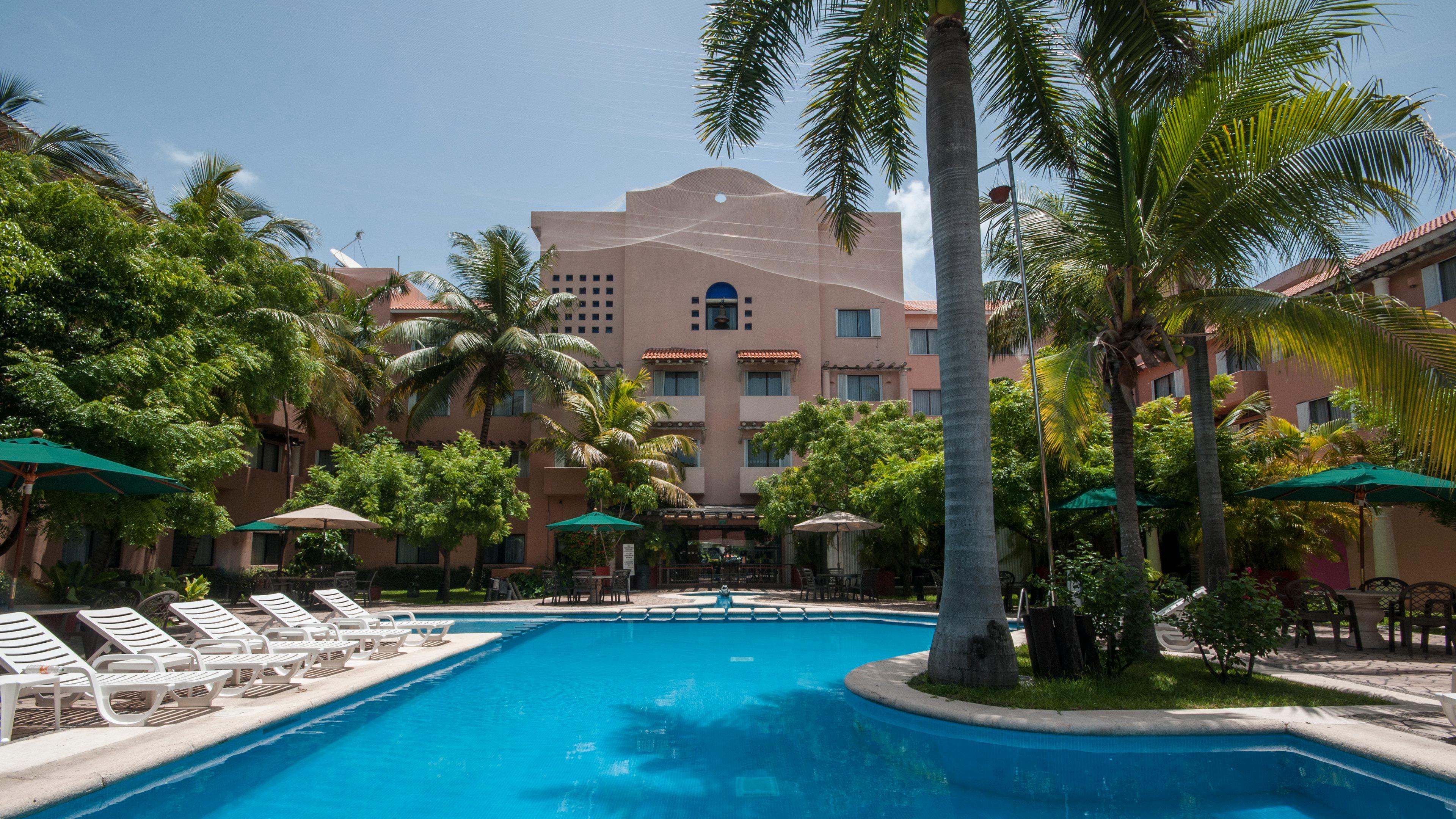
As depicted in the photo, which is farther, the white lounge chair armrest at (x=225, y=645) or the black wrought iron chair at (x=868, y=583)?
the black wrought iron chair at (x=868, y=583)

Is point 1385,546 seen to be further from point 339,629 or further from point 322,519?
point 322,519

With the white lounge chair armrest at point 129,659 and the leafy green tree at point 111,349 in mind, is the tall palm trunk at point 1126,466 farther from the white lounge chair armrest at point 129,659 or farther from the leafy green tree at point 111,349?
the leafy green tree at point 111,349

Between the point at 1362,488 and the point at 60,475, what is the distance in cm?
1709

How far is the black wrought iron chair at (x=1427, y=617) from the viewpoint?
1020 centimetres

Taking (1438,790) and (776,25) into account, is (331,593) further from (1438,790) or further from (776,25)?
(1438,790)

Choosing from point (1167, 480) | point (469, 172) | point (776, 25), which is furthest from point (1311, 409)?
point (469, 172)

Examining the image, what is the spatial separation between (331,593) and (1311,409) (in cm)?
2344

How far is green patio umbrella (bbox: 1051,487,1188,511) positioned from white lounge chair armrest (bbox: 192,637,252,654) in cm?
1366

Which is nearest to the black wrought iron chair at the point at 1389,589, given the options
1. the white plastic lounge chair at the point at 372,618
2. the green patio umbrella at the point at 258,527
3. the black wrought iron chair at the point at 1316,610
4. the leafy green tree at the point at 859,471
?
the black wrought iron chair at the point at 1316,610

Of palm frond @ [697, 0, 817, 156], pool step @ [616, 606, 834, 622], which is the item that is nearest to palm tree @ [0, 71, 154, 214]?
pool step @ [616, 606, 834, 622]

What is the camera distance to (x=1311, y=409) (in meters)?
21.4

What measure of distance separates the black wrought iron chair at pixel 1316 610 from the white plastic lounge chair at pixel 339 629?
39.5 ft

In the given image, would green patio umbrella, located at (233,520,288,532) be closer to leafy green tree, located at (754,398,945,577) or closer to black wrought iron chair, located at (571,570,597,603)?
black wrought iron chair, located at (571,570,597,603)

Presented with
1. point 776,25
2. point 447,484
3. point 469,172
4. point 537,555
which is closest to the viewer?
point 776,25
